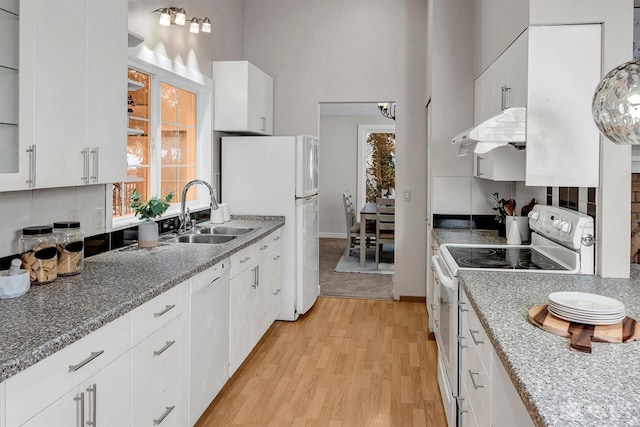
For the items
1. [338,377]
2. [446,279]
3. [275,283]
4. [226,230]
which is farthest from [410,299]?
[446,279]

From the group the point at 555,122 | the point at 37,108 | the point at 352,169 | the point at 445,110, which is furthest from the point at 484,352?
the point at 352,169

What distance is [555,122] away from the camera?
2.30m

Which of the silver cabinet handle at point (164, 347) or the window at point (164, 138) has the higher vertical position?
the window at point (164, 138)

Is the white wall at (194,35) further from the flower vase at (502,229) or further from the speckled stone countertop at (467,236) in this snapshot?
the flower vase at (502,229)

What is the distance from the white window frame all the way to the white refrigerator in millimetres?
208

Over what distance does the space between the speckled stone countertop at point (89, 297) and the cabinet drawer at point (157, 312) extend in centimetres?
4

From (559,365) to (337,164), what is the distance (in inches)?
354

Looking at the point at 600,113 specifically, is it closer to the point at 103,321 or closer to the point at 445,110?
the point at 103,321

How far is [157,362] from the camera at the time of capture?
6.97 ft

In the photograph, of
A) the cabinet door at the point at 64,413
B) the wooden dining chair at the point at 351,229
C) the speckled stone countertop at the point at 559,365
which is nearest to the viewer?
the speckled stone countertop at the point at 559,365

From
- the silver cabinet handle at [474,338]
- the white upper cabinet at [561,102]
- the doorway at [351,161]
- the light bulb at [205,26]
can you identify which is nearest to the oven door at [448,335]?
the silver cabinet handle at [474,338]

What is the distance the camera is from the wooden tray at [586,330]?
1.42m

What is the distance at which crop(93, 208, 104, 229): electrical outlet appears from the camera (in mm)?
2737

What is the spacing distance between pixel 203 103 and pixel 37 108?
270cm
